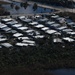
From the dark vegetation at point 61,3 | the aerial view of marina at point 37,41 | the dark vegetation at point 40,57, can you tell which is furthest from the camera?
the dark vegetation at point 61,3

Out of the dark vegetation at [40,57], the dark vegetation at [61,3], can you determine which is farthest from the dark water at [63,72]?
the dark vegetation at [61,3]

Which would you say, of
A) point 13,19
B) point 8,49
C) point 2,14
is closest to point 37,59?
point 8,49

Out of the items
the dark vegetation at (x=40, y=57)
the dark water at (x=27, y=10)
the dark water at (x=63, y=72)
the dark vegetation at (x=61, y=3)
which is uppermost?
the dark vegetation at (x=61, y=3)

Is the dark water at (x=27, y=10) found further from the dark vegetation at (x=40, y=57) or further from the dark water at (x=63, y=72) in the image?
the dark water at (x=63, y=72)

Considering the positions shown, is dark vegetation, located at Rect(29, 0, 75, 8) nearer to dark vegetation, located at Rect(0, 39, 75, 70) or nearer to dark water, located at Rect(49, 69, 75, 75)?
dark vegetation, located at Rect(0, 39, 75, 70)

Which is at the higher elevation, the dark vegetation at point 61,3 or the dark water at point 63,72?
the dark vegetation at point 61,3

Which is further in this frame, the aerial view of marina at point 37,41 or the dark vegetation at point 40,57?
the dark vegetation at point 40,57

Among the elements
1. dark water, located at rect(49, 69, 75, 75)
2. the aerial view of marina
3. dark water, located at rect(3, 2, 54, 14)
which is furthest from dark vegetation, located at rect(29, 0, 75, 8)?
dark water, located at rect(49, 69, 75, 75)

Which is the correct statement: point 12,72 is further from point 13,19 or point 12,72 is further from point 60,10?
point 60,10

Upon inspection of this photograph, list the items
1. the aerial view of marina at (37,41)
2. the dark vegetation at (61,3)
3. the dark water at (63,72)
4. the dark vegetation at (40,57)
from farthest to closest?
the dark vegetation at (61,3), the dark vegetation at (40,57), the aerial view of marina at (37,41), the dark water at (63,72)
